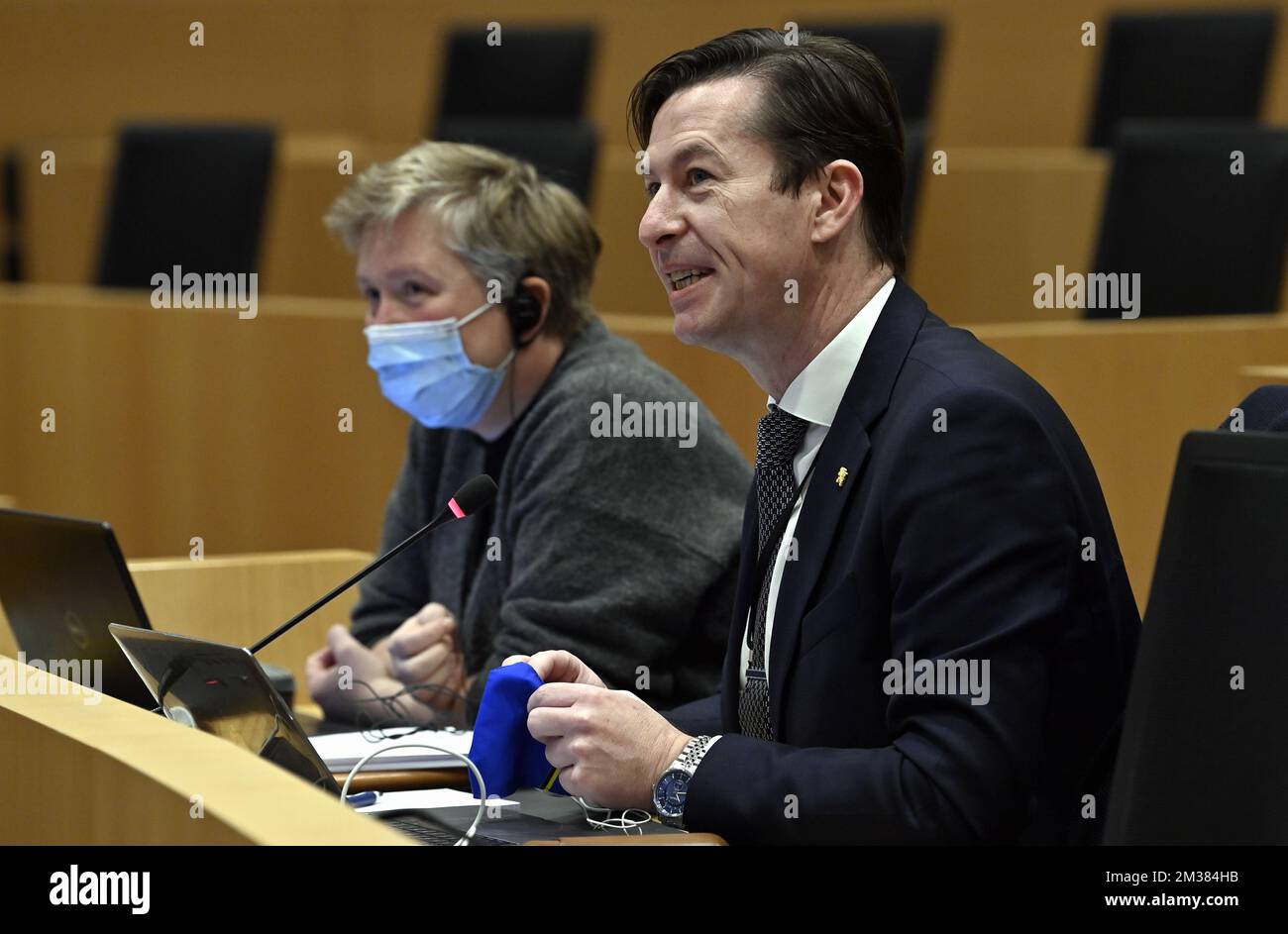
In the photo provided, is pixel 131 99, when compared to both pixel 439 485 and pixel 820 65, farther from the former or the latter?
pixel 820 65

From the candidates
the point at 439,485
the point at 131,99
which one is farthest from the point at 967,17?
the point at 439,485

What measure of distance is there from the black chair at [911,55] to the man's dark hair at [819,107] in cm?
289

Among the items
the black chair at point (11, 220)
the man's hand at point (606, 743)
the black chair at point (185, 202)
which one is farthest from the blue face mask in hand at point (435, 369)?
the black chair at point (11, 220)

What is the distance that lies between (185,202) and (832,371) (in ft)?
10.5

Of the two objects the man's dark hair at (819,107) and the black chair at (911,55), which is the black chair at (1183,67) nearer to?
the black chair at (911,55)

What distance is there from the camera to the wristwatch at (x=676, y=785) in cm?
157

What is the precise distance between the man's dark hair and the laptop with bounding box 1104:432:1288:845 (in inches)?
19.7

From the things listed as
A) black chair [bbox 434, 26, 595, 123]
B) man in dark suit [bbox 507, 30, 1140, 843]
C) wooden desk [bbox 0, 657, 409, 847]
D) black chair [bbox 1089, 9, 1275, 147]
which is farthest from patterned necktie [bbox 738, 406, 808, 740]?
black chair [bbox 434, 26, 595, 123]

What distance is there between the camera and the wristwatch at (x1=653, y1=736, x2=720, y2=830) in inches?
61.8

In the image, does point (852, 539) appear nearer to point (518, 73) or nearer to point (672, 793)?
point (672, 793)

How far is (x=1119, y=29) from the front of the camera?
15.7 feet
